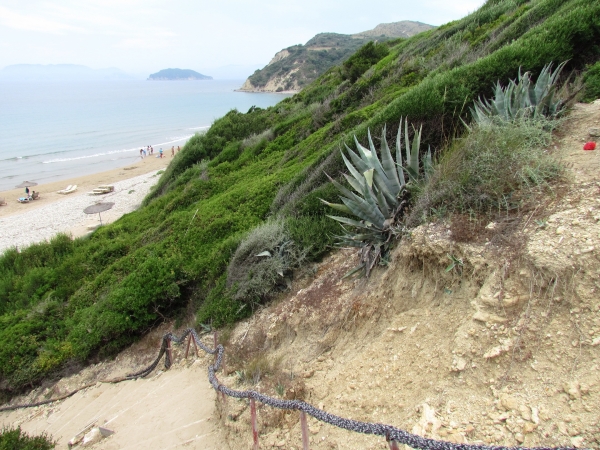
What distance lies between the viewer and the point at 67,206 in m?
25.4

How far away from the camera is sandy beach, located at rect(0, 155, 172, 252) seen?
20.5 m

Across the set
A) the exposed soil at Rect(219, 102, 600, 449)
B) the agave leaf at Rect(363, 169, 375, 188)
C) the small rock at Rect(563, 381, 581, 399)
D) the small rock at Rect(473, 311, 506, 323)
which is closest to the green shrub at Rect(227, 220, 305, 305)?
the exposed soil at Rect(219, 102, 600, 449)

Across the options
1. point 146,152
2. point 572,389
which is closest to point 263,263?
point 572,389

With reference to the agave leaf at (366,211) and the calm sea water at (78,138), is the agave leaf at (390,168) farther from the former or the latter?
the calm sea water at (78,138)

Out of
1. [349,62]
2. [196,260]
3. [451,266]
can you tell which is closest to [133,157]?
[349,62]

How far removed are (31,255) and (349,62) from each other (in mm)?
16527

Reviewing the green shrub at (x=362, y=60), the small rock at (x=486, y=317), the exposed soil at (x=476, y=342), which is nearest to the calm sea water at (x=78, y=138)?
the green shrub at (x=362, y=60)

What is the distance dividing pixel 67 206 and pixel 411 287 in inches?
1082

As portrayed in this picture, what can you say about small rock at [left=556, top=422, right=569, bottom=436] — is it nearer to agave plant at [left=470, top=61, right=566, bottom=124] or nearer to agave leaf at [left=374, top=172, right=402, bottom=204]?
agave leaf at [left=374, top=172, right=402, bottom=204]

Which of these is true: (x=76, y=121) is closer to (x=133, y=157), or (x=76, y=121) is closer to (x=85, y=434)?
(x=133, y=157)

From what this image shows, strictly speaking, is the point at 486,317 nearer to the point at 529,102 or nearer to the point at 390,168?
the point at 390,168

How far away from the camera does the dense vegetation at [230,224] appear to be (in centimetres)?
651

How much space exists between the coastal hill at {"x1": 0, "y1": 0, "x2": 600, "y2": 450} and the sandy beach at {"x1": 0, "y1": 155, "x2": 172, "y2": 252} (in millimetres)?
10641

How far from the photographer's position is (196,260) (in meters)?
8.20
